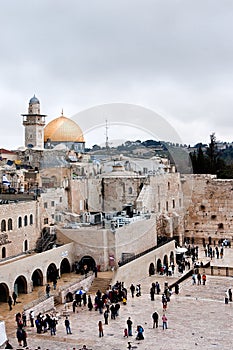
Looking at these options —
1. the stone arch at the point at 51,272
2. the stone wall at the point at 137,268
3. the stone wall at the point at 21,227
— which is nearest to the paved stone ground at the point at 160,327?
the stone wall at the point at 137,268

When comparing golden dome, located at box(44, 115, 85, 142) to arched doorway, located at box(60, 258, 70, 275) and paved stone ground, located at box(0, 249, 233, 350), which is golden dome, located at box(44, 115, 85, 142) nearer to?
arched doorway, located at box(60, 258, 70, 275)

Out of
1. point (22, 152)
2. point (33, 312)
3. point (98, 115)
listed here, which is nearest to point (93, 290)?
point (33, 312)

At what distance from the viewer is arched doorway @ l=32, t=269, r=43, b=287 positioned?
25.0m

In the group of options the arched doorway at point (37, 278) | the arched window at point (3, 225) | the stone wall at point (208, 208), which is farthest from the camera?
the stone wall at point (208, 208)

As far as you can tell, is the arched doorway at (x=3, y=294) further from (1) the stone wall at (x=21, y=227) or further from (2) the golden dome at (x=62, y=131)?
(2) the golden dome at (x=62, y=131)

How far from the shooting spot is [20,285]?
952 inches

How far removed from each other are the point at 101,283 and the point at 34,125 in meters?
28.8

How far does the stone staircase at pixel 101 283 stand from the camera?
2481 centimetres

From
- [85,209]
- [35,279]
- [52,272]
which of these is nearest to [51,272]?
[52,272]

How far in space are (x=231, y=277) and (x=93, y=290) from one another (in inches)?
351

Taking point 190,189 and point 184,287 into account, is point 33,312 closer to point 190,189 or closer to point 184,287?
point 184,287

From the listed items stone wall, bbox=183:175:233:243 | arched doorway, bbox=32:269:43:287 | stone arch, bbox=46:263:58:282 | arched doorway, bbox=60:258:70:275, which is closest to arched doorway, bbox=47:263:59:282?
stone arch, bbox=46:263:58:282

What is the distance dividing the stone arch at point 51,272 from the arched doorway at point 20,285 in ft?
→ 6.57

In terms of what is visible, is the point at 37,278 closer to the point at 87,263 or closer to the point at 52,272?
the point at 52,272
